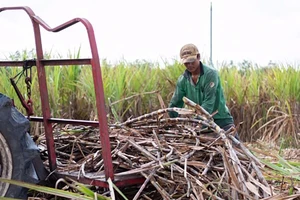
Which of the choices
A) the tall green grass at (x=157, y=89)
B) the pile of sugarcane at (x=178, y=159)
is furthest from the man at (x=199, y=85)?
the pile of sugarcane at (x=178, y=159)

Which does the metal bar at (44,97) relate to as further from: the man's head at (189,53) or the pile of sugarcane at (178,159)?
the man's head at (189,53)

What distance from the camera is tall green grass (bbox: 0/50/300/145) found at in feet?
21.6

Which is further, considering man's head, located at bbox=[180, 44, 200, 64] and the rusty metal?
man's head, located at bbox=[180, 44, 200, 64]

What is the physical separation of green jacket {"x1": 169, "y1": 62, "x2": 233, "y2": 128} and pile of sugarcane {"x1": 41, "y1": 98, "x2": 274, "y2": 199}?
1.07 m

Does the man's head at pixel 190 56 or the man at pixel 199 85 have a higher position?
the man's head at pixel 190 56

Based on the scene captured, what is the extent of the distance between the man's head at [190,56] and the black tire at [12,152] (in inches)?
84.1

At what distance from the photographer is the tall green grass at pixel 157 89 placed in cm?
657

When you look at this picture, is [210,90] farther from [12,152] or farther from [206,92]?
[12,152]

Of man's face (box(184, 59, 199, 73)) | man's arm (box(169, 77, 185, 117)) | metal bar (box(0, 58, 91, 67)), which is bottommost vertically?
man's arm (box(169, 77, 185, 117))

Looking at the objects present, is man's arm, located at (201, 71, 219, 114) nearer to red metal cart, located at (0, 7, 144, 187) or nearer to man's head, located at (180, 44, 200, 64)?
man's head, located at (180, 44, 200, 64)

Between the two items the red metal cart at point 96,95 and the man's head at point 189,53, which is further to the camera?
the man's head at point 189,53

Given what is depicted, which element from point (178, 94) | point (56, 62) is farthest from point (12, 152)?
point (178, 94)

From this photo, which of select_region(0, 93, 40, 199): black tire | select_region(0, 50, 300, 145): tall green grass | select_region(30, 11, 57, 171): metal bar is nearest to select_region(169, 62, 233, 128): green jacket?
select_region(0, 50, 300, 145): tall green grass

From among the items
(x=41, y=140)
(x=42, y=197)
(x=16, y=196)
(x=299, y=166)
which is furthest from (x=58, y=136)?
(x=299, y=166)
